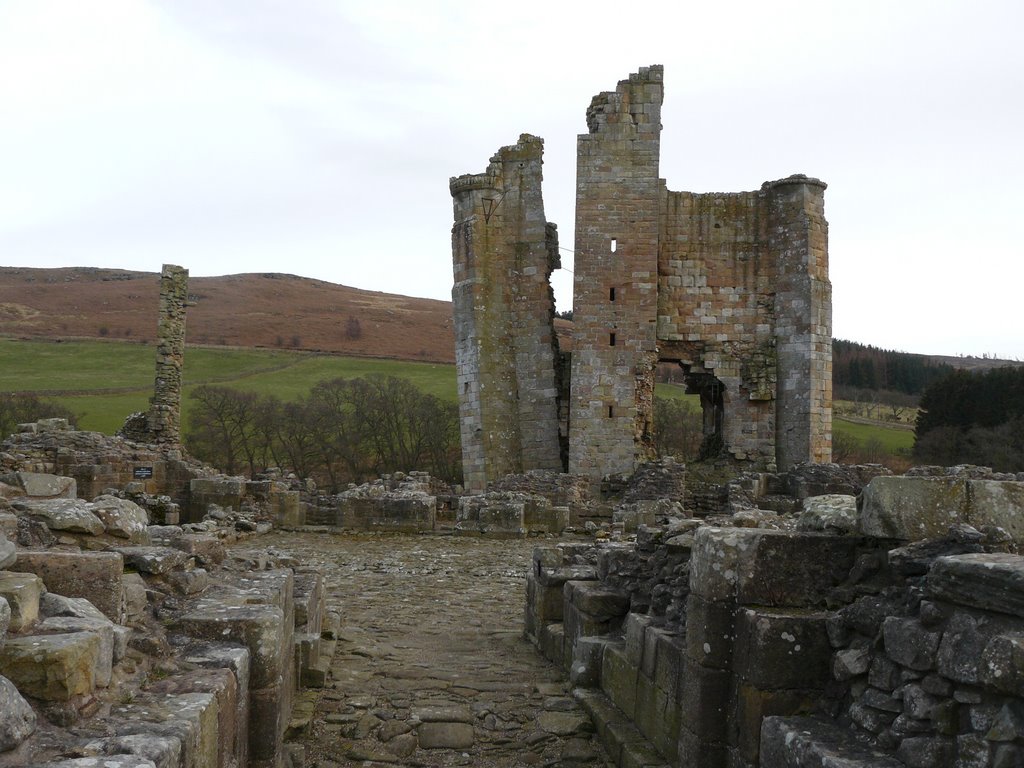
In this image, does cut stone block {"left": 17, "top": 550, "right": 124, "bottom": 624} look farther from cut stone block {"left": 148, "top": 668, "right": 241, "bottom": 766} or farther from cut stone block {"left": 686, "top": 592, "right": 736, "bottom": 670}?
cut stone block {"left": 686, "top": 592, "right": 736, "bottom": 670}

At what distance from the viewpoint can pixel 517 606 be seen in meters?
10.2

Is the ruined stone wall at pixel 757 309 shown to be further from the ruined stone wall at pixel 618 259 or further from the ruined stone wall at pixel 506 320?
the ruined stone wall at pixel 506 320

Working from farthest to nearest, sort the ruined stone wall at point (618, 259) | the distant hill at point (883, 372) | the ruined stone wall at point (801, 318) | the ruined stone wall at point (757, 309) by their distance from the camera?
the distant hill at point (883, 372) → the ruined stone wall at point (757, 309) → the ruined stone wall at point (801, 318) → the ruined stone wall at point (618, 259)

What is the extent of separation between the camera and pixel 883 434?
53219 mm

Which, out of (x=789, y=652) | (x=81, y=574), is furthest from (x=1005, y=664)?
(x=81, y=574)

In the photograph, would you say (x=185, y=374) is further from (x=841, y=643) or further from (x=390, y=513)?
(x=841, y=643)

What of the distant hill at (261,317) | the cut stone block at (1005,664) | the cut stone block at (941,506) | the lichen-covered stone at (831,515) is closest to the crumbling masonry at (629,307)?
the lichen-covered stone at (831,515)

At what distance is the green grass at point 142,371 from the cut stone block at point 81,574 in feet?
146

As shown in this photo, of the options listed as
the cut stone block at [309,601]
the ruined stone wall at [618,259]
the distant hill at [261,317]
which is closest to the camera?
the cut stone block at [309,601]

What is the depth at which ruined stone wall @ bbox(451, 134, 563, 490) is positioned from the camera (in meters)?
Answer: 25.0

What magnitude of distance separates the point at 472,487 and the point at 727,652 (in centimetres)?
2083

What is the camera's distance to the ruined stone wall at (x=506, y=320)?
25031mm

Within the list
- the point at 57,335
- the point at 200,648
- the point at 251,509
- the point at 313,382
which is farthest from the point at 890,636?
the point at 57,335

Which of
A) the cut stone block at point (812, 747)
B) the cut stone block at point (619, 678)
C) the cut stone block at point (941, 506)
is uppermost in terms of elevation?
the cut stone block at point (941, 506)
